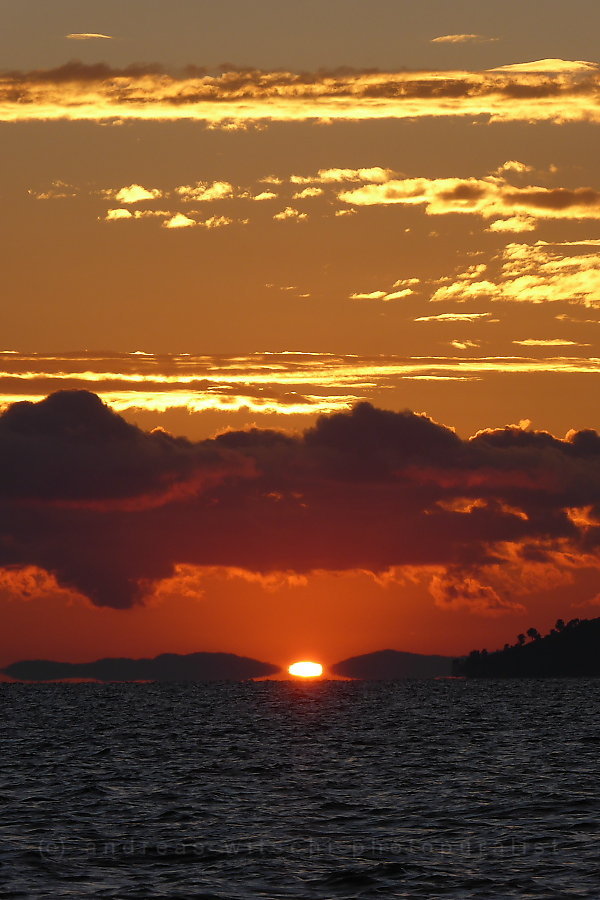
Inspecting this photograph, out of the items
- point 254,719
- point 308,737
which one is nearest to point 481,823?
point 308,737

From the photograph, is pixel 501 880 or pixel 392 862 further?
pixel 392 862

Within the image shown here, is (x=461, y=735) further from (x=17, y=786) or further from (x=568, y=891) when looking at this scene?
(x=568, y=891)

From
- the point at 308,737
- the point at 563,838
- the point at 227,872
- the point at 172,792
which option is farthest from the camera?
the point at 308,737

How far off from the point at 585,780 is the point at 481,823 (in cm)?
2238

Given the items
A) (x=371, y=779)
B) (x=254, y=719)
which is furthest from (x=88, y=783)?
(x=254, y=719)

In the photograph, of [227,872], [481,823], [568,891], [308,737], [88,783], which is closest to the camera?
[568,891]

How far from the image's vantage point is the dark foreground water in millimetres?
47219

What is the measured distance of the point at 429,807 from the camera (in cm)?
6919

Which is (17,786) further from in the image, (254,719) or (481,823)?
(254,719)

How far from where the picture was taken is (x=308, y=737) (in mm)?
132000

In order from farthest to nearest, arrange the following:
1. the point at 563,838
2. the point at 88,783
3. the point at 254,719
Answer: the point at 254,719 < the point at 88,783 < the point at 563,838

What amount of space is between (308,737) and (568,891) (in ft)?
289

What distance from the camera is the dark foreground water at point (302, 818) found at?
1859 inches

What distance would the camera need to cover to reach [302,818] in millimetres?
64312
